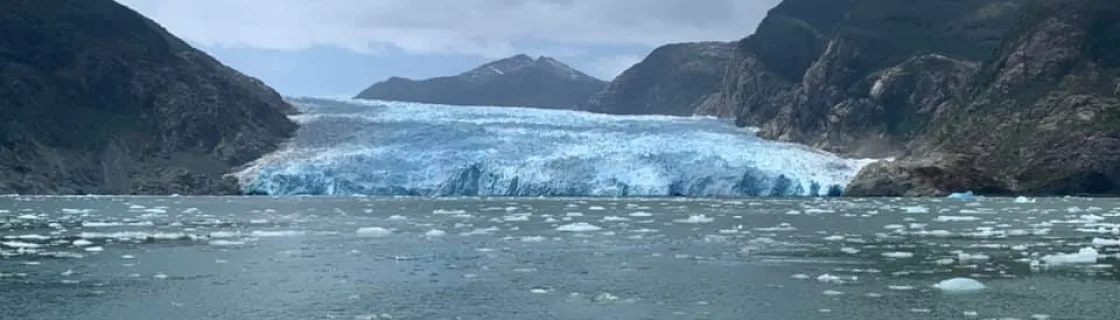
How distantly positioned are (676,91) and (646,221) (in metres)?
144

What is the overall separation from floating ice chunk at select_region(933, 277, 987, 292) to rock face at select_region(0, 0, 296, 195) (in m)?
Result: 58.4

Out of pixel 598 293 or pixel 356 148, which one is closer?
pixel 598 293

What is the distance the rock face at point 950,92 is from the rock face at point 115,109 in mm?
37959

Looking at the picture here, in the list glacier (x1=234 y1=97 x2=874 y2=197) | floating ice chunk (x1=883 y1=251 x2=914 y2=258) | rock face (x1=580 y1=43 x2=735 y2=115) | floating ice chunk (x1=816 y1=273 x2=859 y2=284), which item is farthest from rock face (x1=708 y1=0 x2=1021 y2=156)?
floating ice chunk (x1=816 y1=273 x2=859 y2=284)

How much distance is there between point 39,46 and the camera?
280 ft

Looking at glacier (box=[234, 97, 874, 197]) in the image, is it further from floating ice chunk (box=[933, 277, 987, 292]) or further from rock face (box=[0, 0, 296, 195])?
floating ice chunk (box=[933, 277, 987, 292])

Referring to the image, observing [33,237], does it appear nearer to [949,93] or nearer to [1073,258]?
[1073,258]

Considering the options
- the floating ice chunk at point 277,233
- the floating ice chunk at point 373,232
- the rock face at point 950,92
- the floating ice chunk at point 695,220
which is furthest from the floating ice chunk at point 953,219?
the rock face at point 950,92

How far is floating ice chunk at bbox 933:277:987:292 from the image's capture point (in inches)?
590

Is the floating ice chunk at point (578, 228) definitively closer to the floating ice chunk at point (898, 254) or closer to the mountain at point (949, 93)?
the floating ice chunk at point (898, 254)

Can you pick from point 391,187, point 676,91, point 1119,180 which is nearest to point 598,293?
point 391,187

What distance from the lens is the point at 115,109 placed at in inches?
3290

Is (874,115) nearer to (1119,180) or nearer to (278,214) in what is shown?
(1119,180)

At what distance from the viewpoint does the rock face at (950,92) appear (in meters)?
66.0
